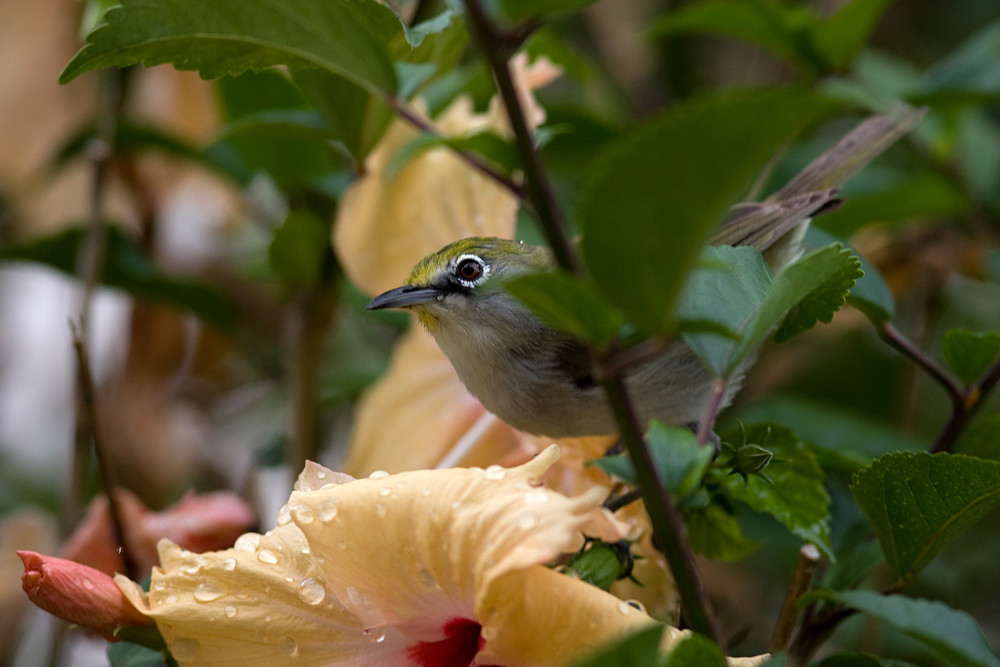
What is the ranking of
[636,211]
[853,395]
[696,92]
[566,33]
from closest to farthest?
[636,211] < [853,395] < [696,92] < [566,33]

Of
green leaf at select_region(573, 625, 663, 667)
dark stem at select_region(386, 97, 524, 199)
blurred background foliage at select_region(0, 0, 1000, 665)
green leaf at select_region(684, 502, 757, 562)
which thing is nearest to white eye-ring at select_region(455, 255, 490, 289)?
blurred background foliage at select_region(0, 0, 1000, 665)

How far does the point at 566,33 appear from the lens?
2.35 metres

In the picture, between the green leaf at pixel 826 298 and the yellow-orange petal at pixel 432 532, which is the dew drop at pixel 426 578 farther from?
the green leaf at pixel 826 298

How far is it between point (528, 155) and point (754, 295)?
0.55ft

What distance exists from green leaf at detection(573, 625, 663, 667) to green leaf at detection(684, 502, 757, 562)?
0.93 ft

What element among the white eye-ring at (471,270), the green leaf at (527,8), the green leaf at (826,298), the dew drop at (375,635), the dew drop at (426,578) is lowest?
the dew drop at (375,635)

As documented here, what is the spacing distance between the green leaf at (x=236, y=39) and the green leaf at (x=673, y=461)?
0.28m

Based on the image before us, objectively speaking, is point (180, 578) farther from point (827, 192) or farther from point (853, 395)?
point (853, 395)

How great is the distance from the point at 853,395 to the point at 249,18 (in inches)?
47.8

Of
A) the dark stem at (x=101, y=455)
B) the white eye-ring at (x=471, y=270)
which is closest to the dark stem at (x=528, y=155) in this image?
the dark stem at (x=101, y=455)

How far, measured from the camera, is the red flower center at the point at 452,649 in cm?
61

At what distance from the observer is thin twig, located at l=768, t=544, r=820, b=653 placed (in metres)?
0.65

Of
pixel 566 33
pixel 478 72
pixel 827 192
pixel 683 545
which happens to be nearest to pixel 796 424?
pixel 827 192

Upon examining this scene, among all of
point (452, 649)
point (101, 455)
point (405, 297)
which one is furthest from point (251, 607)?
point (405, 297)
